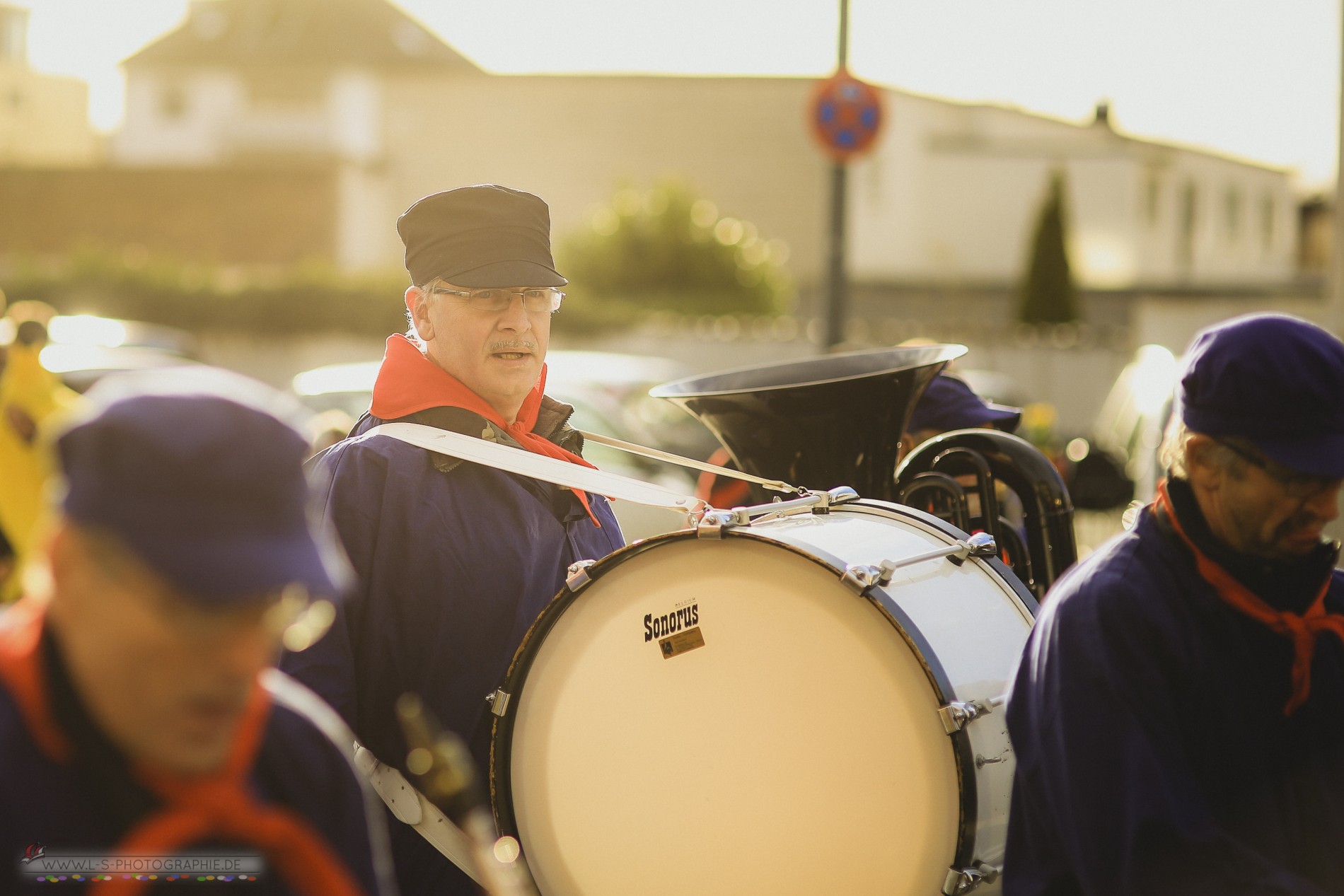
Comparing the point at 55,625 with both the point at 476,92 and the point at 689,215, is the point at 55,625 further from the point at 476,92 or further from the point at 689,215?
the point at 476,92

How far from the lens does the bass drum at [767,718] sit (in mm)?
2512

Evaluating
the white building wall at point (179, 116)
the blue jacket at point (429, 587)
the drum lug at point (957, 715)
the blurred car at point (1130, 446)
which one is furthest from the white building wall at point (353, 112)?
the drum lug at point (957, 715)

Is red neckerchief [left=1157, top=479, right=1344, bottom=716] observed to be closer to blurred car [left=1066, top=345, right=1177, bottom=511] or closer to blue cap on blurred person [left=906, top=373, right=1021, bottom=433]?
blue cap on blurred person [left=906, top=373, right=1021, bottom=433]

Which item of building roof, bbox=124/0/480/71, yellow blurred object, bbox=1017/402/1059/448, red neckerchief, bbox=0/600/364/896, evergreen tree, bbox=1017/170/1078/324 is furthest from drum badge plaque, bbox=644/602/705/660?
building roof, bbox=124/0/480/71

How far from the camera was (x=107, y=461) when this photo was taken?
1.21 meters

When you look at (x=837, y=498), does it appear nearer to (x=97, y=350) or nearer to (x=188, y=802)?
(x=188, y=802)

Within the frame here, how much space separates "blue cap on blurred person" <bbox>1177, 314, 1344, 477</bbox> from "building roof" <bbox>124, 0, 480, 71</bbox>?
44.7 meters

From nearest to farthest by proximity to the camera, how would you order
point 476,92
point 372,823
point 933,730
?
1. point 372,823
2. point 933,730
3. point 476,92

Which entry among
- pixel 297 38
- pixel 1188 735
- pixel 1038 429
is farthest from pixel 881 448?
pixel 297 38

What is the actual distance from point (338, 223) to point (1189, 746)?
39713 mm

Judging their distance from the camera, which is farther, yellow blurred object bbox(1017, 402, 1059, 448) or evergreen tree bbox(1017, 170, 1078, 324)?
evergreen tree bbox(1017, 170, 1078, 324)

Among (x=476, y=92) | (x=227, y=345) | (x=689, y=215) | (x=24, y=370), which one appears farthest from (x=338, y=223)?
(x=24, y=370)

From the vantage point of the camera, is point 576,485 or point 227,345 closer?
point 576,485

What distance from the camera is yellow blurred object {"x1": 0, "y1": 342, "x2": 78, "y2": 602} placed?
6992mm
